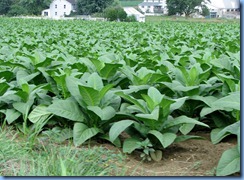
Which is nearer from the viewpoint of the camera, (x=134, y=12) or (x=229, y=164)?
(x=229, y=164)

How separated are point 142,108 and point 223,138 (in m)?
0.66

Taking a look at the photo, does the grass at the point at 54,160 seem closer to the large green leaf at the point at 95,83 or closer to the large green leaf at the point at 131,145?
the large green leaf at the point at 131,145

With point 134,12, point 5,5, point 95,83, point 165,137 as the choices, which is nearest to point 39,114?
point 95,83

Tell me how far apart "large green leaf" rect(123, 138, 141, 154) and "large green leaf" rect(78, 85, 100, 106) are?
0.42 metres

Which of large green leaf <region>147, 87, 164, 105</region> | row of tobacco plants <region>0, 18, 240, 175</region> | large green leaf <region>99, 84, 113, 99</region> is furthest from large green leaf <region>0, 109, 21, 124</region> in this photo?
large green leaf <region>147, 87, 164, 105</region>

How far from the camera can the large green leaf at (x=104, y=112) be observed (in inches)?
110

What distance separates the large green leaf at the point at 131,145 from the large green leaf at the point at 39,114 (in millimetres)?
778

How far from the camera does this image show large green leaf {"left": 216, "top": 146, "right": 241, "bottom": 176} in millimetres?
2170

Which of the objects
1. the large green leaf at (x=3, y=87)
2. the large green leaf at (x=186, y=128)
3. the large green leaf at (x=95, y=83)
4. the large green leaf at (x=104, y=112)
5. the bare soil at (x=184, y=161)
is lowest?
the bare soil at (x=184, y=161)

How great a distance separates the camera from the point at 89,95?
290 centimetres

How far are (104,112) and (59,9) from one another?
145 ft

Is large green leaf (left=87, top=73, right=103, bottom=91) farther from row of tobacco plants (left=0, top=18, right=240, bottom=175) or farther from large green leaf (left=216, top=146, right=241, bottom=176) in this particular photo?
large green leaf (left=216, top=146, right=241, bottom=176)

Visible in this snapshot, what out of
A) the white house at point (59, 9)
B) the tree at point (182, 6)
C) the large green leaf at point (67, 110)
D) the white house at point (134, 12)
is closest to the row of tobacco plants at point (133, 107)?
the large green leaf at point (67, 110)

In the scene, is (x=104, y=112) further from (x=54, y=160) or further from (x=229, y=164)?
(x=229, y=164)
